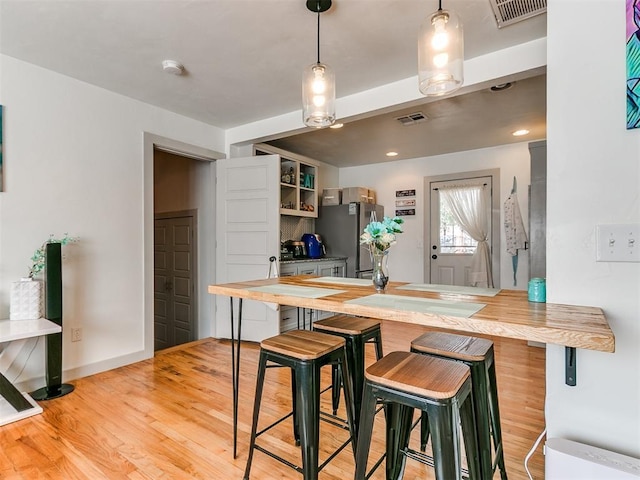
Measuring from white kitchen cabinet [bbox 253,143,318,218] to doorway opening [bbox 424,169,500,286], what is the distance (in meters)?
1.83

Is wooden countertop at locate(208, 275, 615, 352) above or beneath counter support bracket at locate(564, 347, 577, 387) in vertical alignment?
above

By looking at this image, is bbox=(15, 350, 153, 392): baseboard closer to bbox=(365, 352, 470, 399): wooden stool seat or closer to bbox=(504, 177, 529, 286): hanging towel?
bbox=(365, 352, 470, 399): wooden stool seat

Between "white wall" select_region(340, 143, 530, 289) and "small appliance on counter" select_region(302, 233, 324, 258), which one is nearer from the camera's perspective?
"white wall" select_region(340, 143, 530, 289)

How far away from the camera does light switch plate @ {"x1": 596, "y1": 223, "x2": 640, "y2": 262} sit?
46.3 inches

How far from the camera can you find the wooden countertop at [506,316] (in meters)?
0.91

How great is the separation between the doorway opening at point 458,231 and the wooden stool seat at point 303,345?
3784 mm

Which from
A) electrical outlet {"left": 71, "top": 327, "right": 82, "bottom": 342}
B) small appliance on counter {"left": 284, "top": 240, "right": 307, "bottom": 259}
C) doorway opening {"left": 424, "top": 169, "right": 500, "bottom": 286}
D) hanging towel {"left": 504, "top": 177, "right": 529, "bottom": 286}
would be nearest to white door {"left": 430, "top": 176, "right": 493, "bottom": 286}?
doorway opening {"left": 424, "top": 169, "right": 500, "bottom": 286}

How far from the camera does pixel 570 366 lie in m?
1.23

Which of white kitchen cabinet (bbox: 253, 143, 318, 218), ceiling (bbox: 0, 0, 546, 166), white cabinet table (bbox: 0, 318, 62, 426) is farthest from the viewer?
white kitchen cabinet (bbox: 253, 143, 318, 218)

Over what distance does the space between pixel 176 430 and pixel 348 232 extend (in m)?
3.47

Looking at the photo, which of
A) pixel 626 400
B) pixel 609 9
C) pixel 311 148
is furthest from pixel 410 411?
pixel 311 148

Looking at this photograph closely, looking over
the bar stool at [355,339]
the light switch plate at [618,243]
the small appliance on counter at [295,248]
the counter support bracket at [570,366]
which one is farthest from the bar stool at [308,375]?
the small appliance on counter at [295,248]

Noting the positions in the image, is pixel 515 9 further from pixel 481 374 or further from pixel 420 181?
pixel 420 181

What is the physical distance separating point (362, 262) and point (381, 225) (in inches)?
131
